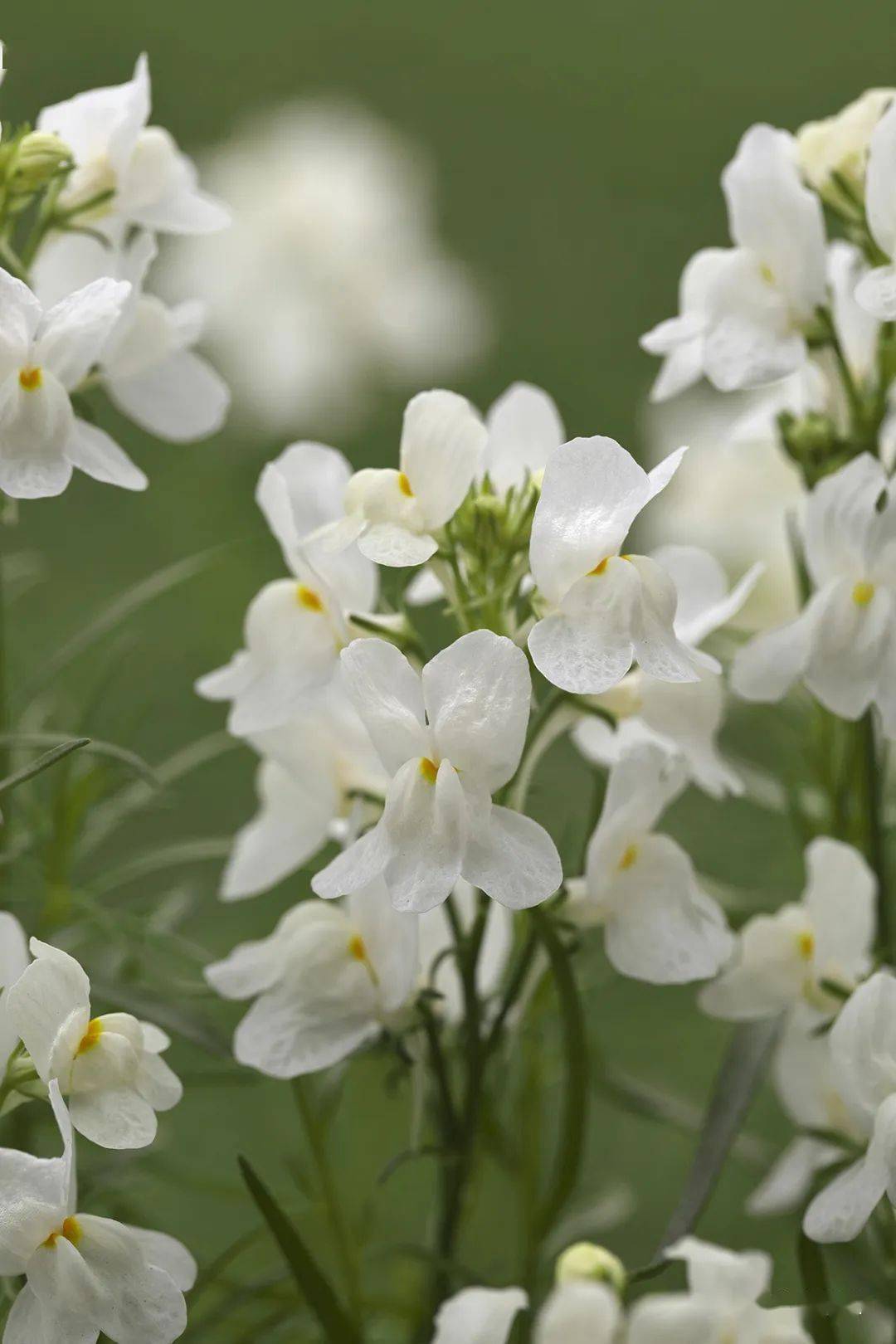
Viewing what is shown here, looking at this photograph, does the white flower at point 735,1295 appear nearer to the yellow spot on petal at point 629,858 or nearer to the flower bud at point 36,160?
the yellow spot on petal at point 629,858

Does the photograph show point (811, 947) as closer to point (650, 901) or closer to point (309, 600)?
point (650, 901)

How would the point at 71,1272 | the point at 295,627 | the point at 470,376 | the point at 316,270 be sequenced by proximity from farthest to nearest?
the point at 470,376 → the point at 316,270 → the point at 295,627 → the point at 71,1272

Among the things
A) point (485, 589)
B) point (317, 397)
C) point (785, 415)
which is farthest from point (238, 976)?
point (317, 397)

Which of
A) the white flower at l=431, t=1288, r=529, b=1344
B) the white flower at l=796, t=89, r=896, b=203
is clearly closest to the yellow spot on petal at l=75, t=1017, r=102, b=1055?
the white flower at l=431, t=1288, r=529, b=1344

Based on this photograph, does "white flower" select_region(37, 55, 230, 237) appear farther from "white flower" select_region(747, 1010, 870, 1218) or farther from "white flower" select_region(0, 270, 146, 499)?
"white flower" select_region(747, 1010, 870, 1218)

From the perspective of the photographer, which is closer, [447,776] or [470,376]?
[447,776]

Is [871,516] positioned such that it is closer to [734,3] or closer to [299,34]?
[299,34]

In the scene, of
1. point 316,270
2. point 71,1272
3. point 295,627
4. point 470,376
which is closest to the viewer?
point 71,1272

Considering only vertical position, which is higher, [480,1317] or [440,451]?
[440,451]

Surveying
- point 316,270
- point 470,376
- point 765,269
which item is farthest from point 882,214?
point 470,376
